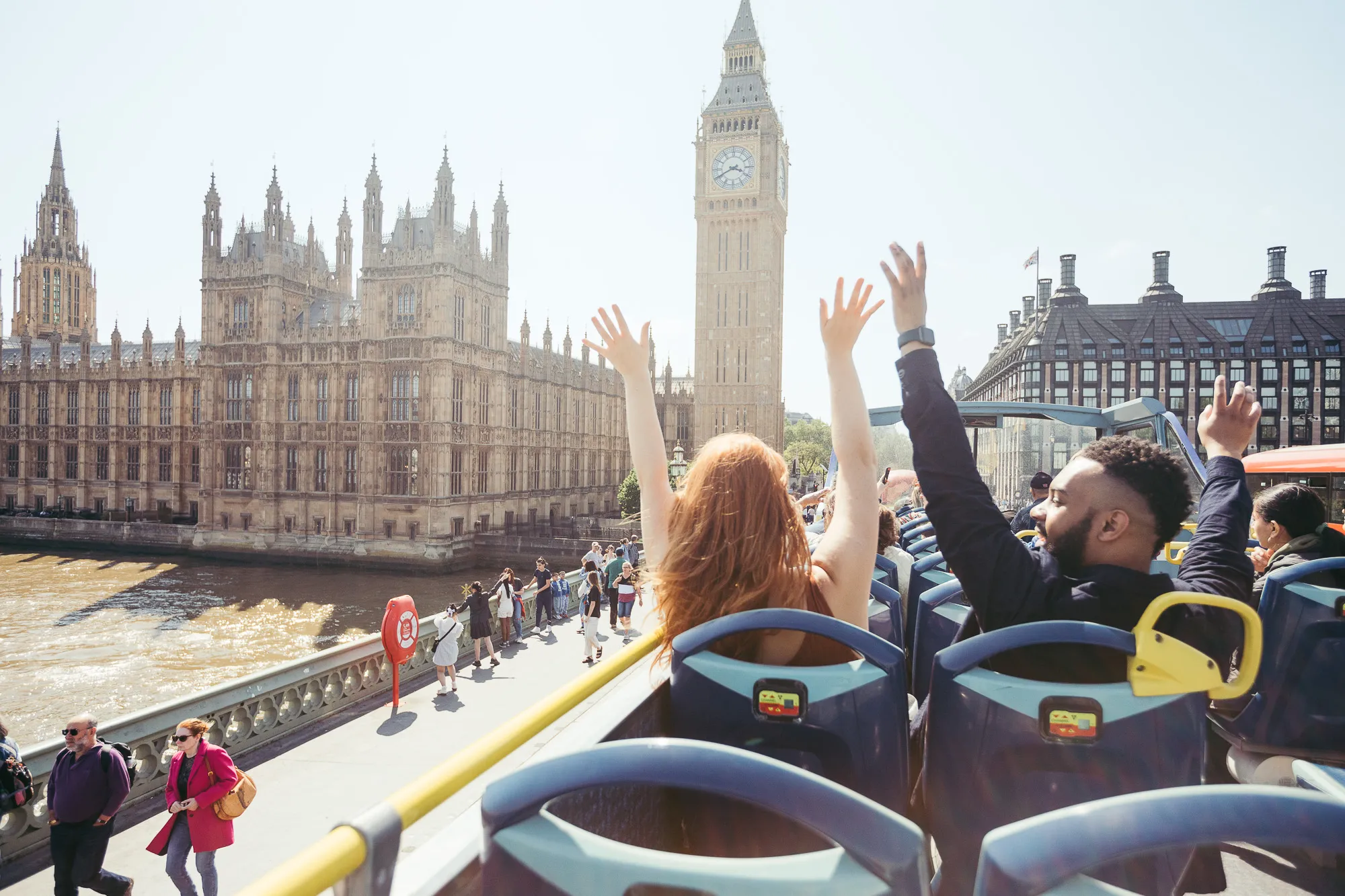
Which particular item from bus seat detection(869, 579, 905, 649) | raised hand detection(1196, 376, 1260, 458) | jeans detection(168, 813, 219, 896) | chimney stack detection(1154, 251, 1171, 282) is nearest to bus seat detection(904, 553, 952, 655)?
bus seat detection(869, 579, 905, 649)

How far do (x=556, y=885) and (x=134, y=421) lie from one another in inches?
2265

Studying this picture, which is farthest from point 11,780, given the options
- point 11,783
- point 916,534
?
point 916,534

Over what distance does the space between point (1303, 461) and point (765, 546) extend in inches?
452

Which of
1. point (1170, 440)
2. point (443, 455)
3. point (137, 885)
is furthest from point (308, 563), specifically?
point (1170, 440)

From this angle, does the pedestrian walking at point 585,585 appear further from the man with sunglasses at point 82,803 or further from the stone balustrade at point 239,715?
the man with sunglasses at point 82,803

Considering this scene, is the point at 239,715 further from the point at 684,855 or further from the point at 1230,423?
the point at 1230,423

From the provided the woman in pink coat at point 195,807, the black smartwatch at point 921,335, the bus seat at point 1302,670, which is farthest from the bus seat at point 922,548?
the woman in pink coat at point 195,807

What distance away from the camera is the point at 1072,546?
2035mm

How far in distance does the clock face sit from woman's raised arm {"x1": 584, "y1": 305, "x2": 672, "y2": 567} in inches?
2111

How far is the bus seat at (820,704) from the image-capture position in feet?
5.40

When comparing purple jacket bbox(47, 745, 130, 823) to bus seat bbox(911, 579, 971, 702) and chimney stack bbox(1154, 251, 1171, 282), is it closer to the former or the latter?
bus seat bbox(911, 579, 971, 702)

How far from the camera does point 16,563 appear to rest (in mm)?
36312

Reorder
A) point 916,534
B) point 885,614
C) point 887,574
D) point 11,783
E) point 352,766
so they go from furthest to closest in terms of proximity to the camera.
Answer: point 352,766 < point 916,534 < point 11,783 < point 887,574 < point 885,614

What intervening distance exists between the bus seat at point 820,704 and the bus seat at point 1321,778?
27.5 inches
